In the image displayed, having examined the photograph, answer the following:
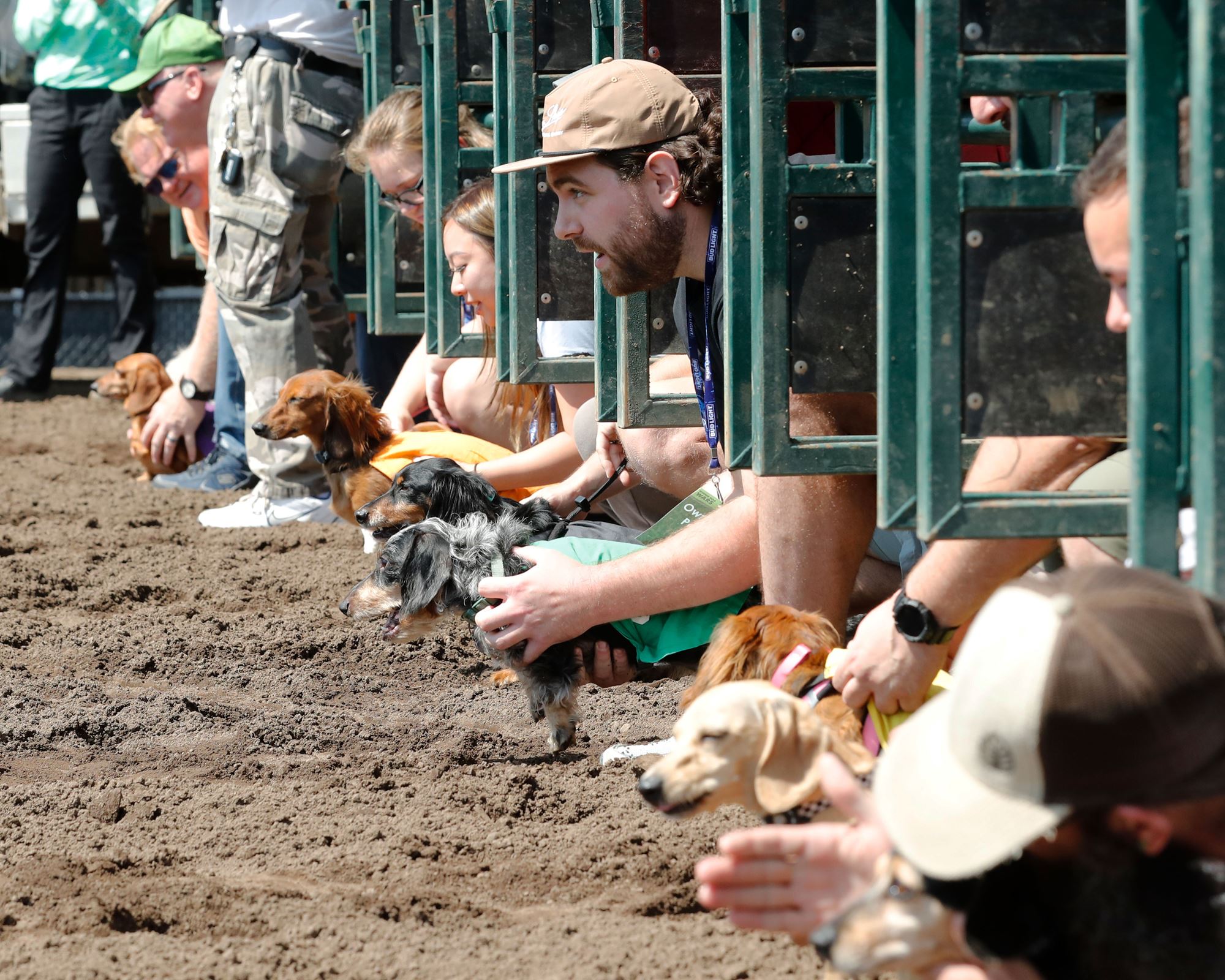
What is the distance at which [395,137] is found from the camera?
20.0 feet

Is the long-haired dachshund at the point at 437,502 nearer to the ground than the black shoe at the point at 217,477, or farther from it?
farther from it

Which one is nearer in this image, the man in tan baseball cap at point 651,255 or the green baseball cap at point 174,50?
the man in tan baseball cap at point 651,255

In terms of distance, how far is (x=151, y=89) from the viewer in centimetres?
743

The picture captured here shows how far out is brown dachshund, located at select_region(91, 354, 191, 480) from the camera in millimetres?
7879

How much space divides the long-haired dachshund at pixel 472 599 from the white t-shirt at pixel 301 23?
3235 millimetres

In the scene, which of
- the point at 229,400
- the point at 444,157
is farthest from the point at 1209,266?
the point at 229,400

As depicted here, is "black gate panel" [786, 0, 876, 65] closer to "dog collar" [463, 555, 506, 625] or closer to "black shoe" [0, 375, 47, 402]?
"dog collar" [463, 555, 506, 625]

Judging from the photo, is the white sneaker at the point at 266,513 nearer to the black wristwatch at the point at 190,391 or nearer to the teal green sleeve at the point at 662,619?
the black wristwatch at the point at 190,391

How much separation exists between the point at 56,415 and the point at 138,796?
675cm

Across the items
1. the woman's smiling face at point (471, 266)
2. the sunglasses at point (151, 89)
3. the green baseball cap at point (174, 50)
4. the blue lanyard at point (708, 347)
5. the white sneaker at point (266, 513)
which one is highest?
the green baseball cap at point (174, 50)

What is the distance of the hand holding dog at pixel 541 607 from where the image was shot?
362cm

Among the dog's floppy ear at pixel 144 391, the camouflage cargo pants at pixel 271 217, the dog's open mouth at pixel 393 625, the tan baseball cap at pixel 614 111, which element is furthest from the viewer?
the dog's floppy ear at pixel 144 391

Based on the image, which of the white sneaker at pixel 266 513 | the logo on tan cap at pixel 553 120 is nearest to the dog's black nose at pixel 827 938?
the logo on tan cap at pixel 553 120

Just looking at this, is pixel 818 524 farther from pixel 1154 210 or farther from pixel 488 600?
pixel 1154 210
